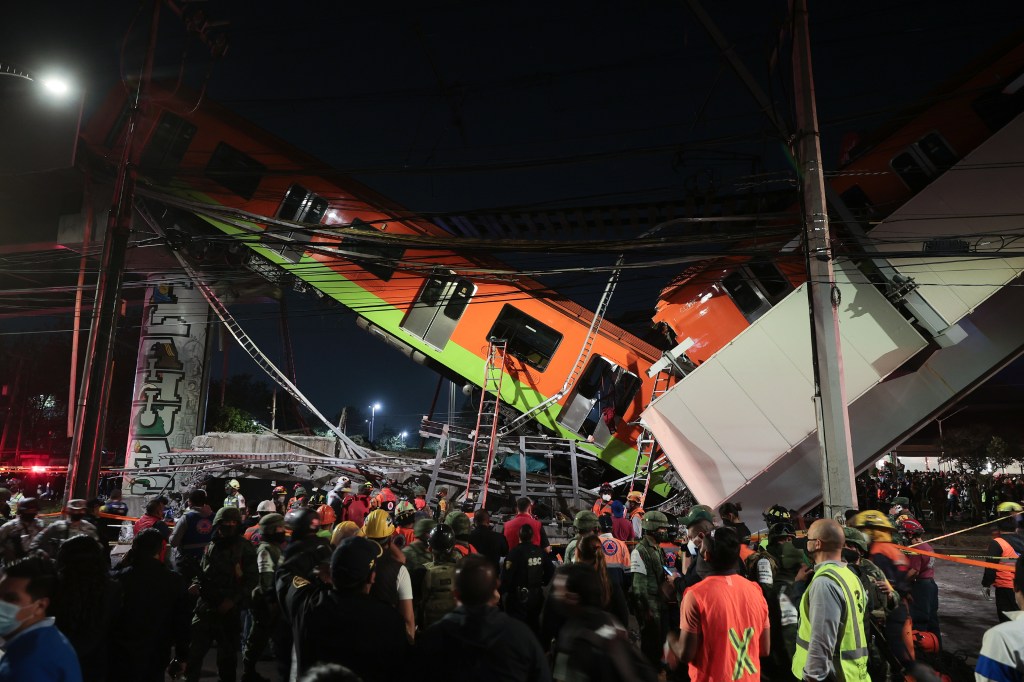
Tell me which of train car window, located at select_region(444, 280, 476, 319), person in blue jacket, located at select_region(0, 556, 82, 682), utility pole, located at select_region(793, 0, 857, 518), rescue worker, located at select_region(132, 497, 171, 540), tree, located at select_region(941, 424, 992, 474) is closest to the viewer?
person in blue jacket, located at select_region(0, 556, 82, 682)

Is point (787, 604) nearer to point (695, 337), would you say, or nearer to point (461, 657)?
point (461, 657)

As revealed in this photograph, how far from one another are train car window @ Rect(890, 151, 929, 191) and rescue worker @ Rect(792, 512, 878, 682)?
1325 cm

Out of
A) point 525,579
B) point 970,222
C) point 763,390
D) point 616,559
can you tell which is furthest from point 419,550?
point 970,222

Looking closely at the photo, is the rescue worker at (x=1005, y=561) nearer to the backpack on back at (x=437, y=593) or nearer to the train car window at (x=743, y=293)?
the backpack on back at (x=437, y=593)

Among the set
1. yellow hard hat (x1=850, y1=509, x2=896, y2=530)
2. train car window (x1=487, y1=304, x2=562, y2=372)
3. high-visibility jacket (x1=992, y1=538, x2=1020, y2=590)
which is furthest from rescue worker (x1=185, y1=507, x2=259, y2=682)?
train car window (x1=487, y1=304, x2=562, y2=372)

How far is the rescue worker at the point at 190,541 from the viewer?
21.5 ft

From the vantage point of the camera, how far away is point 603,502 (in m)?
13.2

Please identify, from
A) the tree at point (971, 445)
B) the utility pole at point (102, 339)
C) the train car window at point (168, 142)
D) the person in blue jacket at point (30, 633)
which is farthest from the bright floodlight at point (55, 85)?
the tree at point (971, 445)

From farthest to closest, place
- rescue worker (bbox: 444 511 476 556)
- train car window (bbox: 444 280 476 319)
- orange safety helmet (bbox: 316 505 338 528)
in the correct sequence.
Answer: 1. train car window (bbox: 444 280 476 319)
2. orange safety helmet (bbox: 316 505 338 528)
3. rescue worker (bbox: 444 511 476 556)

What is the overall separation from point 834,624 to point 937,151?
13832mm

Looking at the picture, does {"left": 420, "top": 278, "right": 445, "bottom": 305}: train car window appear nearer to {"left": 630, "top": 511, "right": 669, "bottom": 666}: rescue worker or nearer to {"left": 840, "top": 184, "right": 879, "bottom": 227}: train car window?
{"left": 840, "top": 184, "right": 879, "bottom": 227}: train car window

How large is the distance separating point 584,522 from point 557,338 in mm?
10968

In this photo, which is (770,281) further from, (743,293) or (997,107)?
(997,107)

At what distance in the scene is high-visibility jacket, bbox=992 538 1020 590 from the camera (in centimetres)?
654
